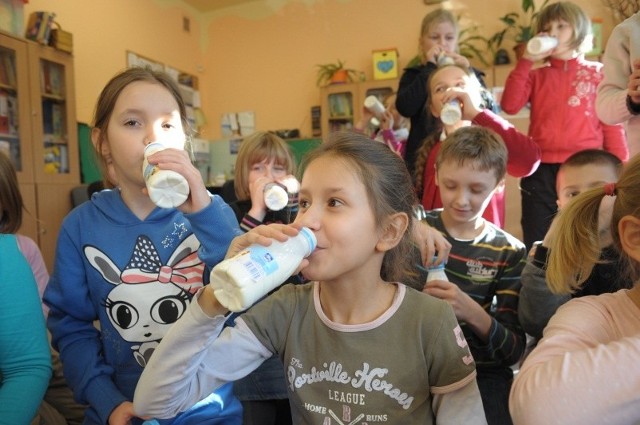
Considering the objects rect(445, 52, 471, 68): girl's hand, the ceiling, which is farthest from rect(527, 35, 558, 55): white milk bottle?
the ceiling

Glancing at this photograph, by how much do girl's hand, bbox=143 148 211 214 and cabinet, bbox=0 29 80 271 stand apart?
3113 millimetres

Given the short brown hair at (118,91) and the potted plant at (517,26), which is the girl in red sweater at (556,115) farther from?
the potted plant at (517,26)

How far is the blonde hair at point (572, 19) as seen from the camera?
7.16ft

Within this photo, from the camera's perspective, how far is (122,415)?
0.92 m

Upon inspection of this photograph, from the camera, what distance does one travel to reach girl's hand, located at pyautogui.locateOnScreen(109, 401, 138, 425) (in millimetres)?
918

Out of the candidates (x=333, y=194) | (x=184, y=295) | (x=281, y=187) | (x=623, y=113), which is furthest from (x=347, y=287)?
(x=623, y=113)

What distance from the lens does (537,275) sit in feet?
3.69

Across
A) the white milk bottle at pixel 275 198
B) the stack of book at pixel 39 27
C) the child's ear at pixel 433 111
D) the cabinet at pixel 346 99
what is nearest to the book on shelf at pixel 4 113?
the stack of book at pixel 39 27

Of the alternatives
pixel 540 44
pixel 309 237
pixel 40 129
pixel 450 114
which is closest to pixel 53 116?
pixel 40 129

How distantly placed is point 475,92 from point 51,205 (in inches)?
131

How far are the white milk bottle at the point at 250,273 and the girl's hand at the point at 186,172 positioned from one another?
0.23 m

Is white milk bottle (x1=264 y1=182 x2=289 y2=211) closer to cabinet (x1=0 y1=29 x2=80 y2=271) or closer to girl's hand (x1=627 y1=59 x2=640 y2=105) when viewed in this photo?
girl's hand (x1=627 y1=59 x2=640 y2=105)

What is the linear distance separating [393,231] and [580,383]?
427 millimetres

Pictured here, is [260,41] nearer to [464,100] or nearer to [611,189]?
[464,100]
